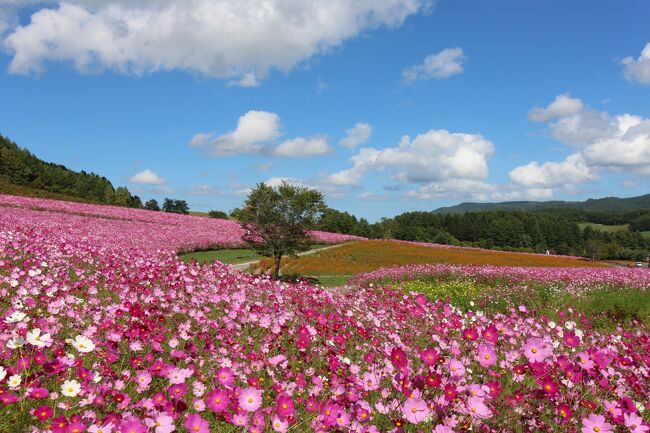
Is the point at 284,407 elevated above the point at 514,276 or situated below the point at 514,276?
above

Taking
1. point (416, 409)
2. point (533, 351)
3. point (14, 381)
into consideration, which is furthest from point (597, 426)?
point (14, 381)

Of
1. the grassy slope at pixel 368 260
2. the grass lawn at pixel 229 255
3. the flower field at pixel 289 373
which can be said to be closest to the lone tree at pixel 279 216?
the grassy slope at pixel 368 260

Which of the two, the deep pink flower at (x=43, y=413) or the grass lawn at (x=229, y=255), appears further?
the grass lawn at (x=229, y=255)

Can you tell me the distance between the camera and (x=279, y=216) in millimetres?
20938

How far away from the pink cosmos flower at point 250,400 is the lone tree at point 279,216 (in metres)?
18.3

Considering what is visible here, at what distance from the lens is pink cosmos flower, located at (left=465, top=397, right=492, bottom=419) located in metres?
2.24

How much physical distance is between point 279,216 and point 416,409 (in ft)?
61.9

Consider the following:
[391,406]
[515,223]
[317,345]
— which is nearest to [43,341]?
[391,406]

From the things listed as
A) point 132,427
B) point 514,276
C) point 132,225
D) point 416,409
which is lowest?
point 514,276

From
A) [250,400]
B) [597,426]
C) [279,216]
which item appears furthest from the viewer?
[279,216]

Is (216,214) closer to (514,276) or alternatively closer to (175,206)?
(175,206)

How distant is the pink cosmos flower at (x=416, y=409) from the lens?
2.23 metres

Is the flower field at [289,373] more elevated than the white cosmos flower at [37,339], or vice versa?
the white cosmos flower at [37,339]

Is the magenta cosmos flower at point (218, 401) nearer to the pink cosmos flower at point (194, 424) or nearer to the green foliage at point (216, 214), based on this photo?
the pink cosmos flower at point (194, 424)
